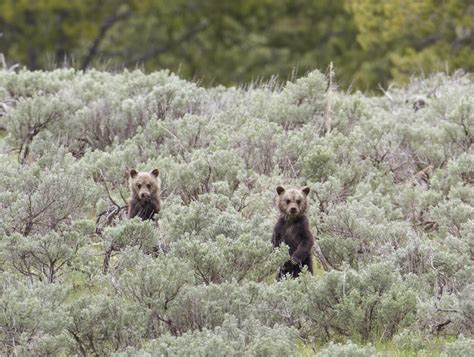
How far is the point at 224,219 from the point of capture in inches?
380

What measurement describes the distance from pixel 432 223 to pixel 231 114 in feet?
11.9

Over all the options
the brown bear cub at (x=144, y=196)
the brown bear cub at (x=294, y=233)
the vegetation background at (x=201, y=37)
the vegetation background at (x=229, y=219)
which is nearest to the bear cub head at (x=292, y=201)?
the brown bear cub at (x=294, y=233)

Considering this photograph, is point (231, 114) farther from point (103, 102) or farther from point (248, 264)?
point (248, 264)

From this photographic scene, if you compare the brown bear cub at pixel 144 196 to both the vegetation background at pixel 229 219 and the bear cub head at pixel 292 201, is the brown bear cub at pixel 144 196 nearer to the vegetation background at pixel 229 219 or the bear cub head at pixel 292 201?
the vegetation background at pixel 229 219

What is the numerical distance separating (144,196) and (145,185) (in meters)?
0.15

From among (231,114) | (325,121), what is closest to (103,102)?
(231,114)

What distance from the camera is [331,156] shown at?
11977 mm

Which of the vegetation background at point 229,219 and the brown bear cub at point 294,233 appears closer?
the vegetation background at point 229,219

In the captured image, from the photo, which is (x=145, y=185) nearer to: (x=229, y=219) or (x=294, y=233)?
(x=229, y=219)

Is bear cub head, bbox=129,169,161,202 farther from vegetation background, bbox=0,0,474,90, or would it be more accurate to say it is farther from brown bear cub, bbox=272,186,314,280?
vegetation background, bbox=0,0,474,90

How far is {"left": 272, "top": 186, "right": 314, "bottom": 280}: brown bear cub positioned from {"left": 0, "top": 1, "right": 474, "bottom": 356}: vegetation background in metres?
0.18

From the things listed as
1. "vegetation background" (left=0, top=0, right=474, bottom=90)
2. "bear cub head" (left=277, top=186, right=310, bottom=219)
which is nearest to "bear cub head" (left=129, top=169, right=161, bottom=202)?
"bear cub head" (left=277, top=186, right=310, bottom=219)

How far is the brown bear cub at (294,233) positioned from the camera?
989 cm

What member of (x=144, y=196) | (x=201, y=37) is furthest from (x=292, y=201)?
(x=201, y=37)
